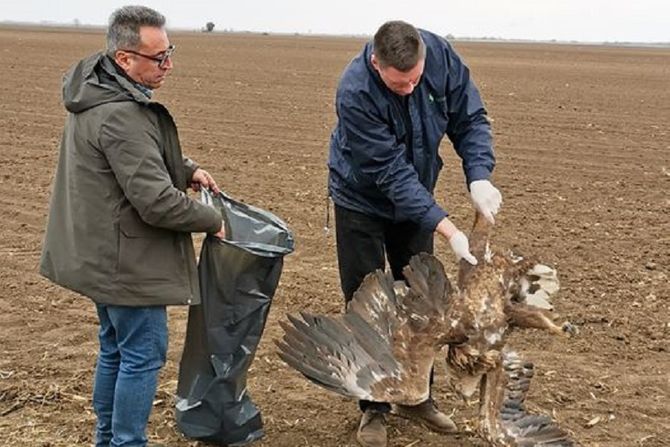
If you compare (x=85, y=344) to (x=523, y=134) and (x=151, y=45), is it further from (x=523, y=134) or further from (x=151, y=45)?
(x=523, y=134)

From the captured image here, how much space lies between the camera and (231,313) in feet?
13.6

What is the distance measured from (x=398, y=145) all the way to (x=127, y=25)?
1297 millimetres

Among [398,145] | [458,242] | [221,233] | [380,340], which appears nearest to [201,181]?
[221,233]

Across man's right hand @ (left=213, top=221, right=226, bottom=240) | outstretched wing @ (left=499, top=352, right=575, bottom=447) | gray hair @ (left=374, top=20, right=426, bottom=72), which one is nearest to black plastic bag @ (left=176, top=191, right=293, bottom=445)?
man's right hand @ (left=213, top=221, right=226, bottom=240)

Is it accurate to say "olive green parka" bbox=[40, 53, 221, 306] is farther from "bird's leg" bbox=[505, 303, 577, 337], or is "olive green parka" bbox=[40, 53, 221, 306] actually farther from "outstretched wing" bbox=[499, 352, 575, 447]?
"outstretched wing" bbox=[499, 352, 575, 447]

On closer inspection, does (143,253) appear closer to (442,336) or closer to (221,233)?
(221,233)

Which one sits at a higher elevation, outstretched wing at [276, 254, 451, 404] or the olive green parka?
the olive green parka

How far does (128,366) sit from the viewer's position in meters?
3.79

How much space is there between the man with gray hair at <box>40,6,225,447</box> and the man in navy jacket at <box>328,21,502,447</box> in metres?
0.77

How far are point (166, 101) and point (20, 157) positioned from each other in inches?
243

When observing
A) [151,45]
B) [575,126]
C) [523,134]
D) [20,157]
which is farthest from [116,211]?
[575,126]

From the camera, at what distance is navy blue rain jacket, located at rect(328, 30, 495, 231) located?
4008 mm

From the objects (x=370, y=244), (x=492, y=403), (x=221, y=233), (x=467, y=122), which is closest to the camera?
(x=492, y=403)

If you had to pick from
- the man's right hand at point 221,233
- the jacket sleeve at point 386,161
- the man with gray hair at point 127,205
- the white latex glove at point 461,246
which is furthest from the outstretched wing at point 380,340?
the man with gray hair at point 127,205
